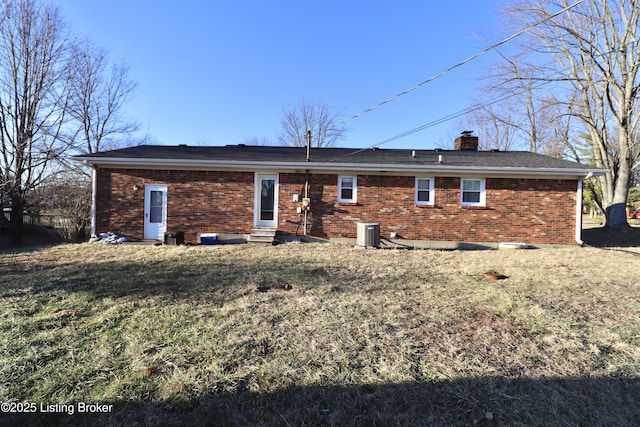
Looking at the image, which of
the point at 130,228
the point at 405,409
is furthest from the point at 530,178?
the point at 130,228

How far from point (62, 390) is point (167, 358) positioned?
77 cm

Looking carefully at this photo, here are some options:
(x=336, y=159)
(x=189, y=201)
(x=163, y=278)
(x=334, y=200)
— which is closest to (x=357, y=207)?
(x=334, y=200)

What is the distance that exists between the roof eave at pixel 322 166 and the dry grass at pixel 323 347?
5261 millimetres

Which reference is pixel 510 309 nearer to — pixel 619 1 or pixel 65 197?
pixel 65 197

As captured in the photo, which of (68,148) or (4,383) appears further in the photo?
(68,148)

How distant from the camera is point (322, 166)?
10.5 meters

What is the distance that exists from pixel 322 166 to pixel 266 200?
2495 mm

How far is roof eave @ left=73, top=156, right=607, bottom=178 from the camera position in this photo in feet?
33.9

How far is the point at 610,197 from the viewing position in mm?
15453

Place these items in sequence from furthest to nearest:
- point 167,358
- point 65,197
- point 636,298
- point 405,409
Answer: point 65,197
point 636,298
point 167,358
point 405,409

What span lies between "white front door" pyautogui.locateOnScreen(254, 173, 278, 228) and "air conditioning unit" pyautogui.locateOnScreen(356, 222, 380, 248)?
3.22m

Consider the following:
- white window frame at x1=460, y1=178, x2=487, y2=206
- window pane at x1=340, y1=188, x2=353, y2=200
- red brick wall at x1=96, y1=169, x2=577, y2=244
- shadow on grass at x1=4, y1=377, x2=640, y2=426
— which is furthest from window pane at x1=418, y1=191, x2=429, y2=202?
shadow on grass at x1=4, y1=377, x2=640, y2=426

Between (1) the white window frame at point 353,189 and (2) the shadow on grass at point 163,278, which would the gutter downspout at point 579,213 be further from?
(2) the shadow on grass at point 163,278

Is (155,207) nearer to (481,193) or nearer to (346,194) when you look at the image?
(346,194)
